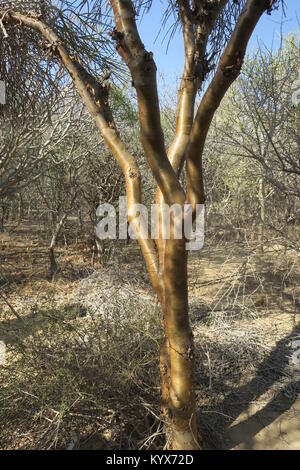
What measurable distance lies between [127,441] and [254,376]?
4.91 ft

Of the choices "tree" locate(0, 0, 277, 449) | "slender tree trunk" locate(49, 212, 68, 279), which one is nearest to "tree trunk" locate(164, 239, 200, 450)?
"tree" locate(0, 0, 277, 449)

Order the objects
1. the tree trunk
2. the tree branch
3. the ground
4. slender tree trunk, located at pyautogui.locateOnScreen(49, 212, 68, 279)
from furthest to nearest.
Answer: slender tree trunk, located at pyautogui.locateOnScreen(49, 212, 68, 279), the ground, the tree trunk, the tree branch

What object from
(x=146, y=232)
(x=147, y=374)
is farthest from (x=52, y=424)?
(x=146, y=232)

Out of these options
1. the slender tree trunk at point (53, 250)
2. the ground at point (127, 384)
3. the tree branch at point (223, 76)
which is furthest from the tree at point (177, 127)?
the slender tree trunk at point (53, 250)

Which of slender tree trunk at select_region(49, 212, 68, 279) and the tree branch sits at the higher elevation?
the tree branch

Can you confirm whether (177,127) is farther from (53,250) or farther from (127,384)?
(53,250)

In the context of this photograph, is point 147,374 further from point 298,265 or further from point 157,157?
point 298,265

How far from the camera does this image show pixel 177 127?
2.26 m

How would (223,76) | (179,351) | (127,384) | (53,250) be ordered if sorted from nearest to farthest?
(223,76)
(179,351)
(127,384)
(53,250)

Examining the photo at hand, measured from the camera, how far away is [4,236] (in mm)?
10859

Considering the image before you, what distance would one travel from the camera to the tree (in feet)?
6.00

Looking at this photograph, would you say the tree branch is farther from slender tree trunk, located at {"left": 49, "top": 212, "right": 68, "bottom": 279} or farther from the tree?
slender tree trunk, located at {"left": 49, "top": 212, "right": 68, "bottom": 279}

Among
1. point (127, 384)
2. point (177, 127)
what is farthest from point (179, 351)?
point (177, 127)

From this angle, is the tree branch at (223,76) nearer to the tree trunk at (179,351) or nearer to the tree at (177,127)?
the tree at (177,127)
